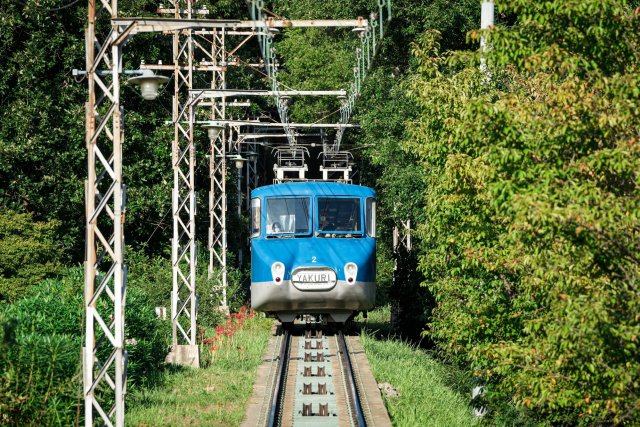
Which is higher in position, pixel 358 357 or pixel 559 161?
pixel 559 161

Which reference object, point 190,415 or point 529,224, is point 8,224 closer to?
point 190,415

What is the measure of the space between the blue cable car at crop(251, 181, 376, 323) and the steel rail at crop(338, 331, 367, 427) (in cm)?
125

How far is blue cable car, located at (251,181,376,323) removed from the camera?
74.3 feet

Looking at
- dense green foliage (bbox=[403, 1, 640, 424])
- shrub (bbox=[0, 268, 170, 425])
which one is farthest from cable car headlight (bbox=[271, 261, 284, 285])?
dense green foliage (bbox=[403, 1, 640, 424])

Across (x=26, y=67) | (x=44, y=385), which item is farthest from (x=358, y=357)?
(x=26, y=67)

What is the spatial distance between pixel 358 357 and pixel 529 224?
11389mm

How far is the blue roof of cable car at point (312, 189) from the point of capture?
77.0ft

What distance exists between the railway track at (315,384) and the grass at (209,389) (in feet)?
1.78

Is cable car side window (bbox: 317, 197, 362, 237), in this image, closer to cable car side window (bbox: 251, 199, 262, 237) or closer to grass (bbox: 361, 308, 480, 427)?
cable car side window (bbox: 251, 199, 262, 237)

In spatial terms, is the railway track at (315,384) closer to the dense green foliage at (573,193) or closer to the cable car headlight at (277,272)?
the cable car headlight at (277,272)

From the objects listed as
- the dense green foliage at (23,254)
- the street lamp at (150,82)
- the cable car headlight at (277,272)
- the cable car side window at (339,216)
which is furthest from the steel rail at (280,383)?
the dense green foliage at (23,254)

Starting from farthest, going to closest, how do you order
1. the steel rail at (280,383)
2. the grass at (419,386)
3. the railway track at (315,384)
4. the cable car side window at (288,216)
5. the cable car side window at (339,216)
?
the cable car side window at (339,216), the cable car side window at (288,216), the grass at (419,386), the railway track at (315,384), the steel rail at (280,383)

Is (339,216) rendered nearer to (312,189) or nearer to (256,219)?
(312,189)

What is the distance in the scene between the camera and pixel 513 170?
38.3 ft
